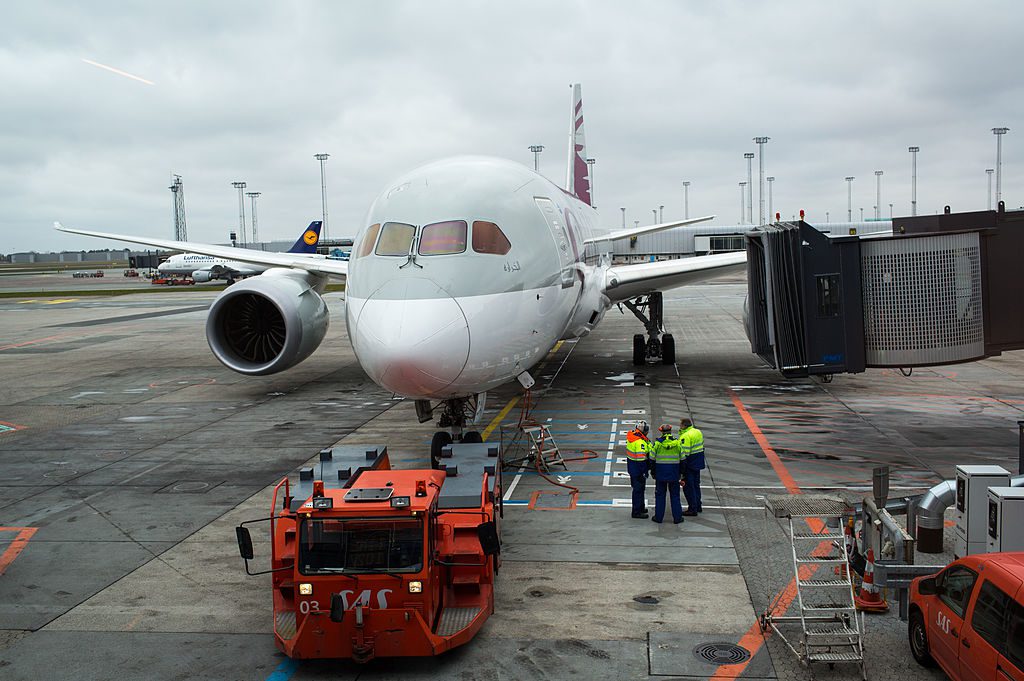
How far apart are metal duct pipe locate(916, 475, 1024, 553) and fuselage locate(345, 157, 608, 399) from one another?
5870mm

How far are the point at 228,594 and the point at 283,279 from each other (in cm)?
1385

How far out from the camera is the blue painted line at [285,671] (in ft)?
26.2

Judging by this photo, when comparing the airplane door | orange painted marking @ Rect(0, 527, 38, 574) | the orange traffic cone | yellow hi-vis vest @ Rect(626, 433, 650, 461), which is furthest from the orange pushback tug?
the airplane door

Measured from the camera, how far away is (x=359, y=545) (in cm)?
820

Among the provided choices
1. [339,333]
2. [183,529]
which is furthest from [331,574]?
[339,333]

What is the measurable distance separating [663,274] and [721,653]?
1579 centimetres

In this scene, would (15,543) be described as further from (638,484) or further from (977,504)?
(977,504)

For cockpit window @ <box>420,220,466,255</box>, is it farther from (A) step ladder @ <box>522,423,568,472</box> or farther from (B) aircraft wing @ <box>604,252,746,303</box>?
(B) aircraft wing @ <box>604,252,746,303</box>

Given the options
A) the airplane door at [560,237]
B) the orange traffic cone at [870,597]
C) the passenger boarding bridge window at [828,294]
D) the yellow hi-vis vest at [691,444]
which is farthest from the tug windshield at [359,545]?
the passenger boarding bridge window at [828,294]

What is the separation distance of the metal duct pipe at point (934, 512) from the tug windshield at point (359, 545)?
572 centimetres

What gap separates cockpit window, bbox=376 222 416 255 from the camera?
42.7 feet

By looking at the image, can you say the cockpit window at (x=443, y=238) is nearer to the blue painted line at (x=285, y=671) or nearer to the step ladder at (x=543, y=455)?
the step ladder at (x=543, y=455)

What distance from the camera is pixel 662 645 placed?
328 inches

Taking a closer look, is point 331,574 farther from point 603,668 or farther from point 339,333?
point 339,333
